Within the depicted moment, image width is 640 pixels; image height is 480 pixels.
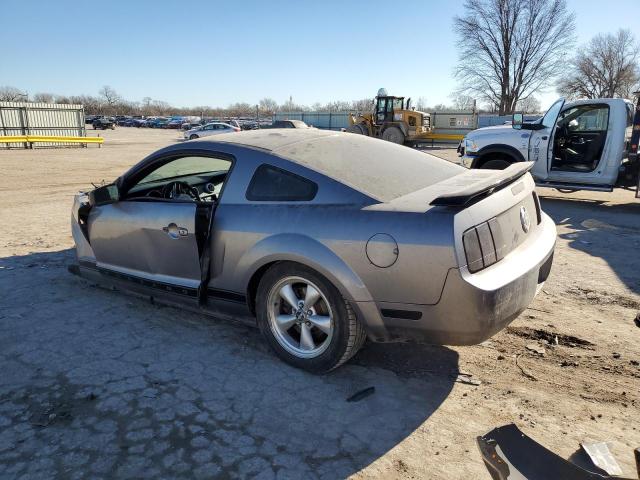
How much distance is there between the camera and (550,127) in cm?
937

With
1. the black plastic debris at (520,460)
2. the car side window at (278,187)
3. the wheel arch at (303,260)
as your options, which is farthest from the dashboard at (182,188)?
the black plastic debris at (520,460)

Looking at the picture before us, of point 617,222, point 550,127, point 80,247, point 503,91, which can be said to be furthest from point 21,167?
point 503,91

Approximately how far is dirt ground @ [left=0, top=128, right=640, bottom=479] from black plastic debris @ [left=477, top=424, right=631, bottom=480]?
8.2 inches

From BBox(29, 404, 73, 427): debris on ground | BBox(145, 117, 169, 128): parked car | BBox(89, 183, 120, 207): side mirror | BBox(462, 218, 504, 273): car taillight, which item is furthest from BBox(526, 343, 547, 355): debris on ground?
BBox(145, 117, 169, 128): parked car

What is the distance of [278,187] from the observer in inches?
129

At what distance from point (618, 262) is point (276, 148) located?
4477 millimetres

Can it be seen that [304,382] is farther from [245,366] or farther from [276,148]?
[276,148]

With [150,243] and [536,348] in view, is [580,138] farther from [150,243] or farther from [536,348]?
[150,243]

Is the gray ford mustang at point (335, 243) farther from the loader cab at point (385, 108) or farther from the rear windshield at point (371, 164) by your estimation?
the loader cab at point (385, 108)

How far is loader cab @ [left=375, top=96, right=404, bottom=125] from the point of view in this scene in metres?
28.4

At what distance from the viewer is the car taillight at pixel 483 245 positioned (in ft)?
8.61

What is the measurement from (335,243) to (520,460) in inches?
57.4

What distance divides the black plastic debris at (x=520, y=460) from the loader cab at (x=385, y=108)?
27511mm

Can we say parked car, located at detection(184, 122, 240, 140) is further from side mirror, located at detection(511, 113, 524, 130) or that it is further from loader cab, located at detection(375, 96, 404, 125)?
side mirror, located at detection(511, 113, 524, 130)
